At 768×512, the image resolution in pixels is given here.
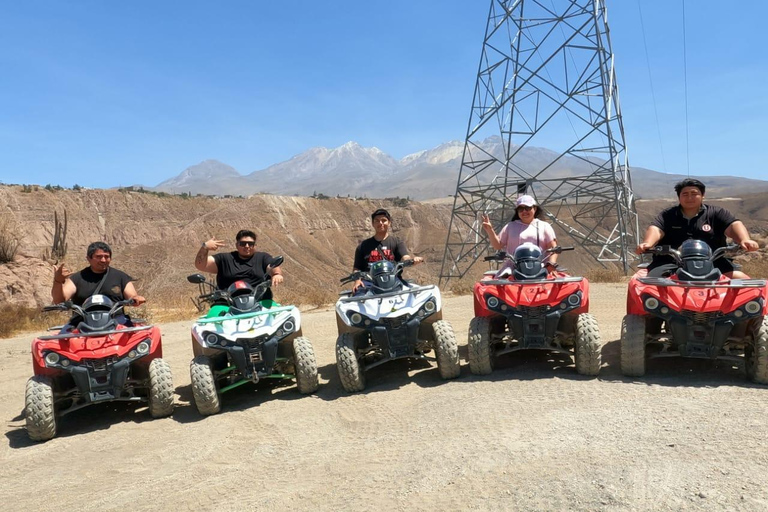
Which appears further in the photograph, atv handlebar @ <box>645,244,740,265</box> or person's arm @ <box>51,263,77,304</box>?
person's arm @ <box>51,263,77,304</box>

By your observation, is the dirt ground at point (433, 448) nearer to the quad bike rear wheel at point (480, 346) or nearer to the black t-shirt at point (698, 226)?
the quad bike rear wheel at point (480, 346)

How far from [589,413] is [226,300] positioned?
12.3 ft

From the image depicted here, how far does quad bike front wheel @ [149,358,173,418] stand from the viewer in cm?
524

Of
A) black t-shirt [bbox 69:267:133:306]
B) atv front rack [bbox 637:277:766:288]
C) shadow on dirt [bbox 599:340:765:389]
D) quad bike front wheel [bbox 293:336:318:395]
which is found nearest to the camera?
atv front rack [bbox 637:277:766:288]

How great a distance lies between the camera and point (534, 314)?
17.2 feet

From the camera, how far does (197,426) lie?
16.5 feet

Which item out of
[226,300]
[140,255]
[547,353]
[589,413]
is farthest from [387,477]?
[140,255]

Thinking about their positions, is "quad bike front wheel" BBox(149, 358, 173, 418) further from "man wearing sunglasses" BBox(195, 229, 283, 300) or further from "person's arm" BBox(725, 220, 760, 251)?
"person's arm" BBox(725, 220, 760, 251)

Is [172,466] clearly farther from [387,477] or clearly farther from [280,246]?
[280,246]

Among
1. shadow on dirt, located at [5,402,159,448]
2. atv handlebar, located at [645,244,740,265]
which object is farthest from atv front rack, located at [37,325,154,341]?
atv handlebar, located at [645,244,740,265]

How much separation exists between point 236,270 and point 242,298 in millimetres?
574

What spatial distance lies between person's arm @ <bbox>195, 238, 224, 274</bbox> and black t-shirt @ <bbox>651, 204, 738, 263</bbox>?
4651 millimetres

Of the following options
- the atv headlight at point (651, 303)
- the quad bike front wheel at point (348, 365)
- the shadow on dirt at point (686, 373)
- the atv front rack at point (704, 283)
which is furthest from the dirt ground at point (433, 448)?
the atv front rack at point (704, 283)

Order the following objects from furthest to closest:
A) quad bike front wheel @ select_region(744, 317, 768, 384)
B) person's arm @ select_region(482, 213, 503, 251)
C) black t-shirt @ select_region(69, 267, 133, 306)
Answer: person's arm @ select_region(482, 213, 503, 251) → black t-shirt @ select_region(69, 267, 133, 306) → quad bike front wheel @ select_region(744, 317, 768, 384)
